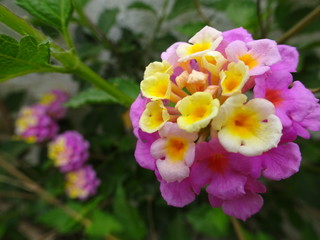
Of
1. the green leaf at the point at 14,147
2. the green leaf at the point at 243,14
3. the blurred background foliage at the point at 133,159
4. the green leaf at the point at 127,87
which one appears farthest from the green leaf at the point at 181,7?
the green leaf at the point at 14,147

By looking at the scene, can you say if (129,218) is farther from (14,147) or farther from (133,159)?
(14,147)

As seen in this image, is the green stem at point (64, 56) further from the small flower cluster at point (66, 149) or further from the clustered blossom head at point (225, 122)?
the small flower cluster at point (66, 149)

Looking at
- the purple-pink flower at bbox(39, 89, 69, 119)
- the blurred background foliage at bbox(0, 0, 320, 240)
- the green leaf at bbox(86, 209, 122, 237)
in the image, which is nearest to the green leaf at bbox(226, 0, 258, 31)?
the blurred background foliage at bbox(0, 0, 320, 240)

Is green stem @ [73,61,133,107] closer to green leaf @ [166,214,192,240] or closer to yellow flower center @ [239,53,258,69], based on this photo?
yellow flower center @ [239,53,258,69]

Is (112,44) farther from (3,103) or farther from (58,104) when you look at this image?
(3,103)

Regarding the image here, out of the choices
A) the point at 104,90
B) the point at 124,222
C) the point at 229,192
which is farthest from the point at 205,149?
the point at 124,222

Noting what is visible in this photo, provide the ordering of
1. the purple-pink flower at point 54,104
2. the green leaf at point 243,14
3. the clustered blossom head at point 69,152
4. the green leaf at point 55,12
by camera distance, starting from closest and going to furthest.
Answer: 1. the green leaf at point 55,12
2. the green leaf at point 243,14
3. the clustered blossom head at point 69,152
4. the purple-pink flower at point 54,104
